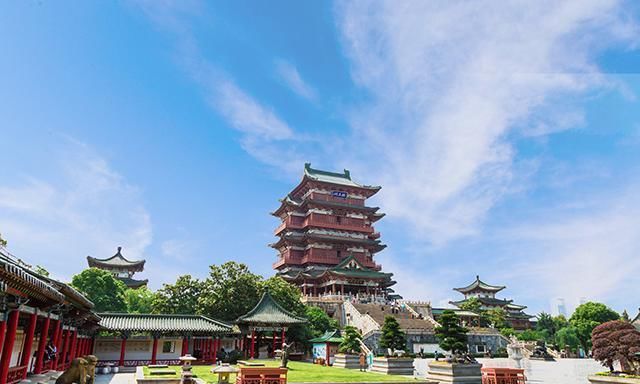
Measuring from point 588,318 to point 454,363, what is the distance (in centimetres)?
4975

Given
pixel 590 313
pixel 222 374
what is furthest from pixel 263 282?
pixel 590 313

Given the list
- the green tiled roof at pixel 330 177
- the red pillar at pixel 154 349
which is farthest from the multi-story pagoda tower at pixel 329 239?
the red pillar at pixel 154 349

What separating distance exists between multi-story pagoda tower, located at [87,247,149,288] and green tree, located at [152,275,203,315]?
1239 inches

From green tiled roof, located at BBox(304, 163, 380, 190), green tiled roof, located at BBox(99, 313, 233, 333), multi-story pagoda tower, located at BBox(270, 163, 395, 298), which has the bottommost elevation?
green tiled roof, located at BBox(99, 313, 233, 333)

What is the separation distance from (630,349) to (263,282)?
29.2 meters

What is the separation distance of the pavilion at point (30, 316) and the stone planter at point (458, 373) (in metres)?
17.1

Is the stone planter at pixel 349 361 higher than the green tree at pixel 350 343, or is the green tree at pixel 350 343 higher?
the green tree at pixel 350 343

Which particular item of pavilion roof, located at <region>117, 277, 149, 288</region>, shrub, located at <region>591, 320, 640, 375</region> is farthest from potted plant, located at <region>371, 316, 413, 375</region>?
pavilion roof, located at <region>117, 277, 149, 288</region>

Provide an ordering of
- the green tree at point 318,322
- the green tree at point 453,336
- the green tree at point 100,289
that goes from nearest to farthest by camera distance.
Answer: the green tree at point 453,336, the green tree at point 318,322, the green tree at point 100,289

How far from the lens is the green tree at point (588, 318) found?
188ft

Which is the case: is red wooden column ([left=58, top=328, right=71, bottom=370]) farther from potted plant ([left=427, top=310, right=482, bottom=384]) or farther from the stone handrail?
the stone handrail

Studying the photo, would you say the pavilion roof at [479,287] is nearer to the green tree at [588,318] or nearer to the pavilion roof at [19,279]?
the green tree at [588,318]

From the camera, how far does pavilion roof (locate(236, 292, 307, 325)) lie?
33.4 m

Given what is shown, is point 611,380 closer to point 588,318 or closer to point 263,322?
point 263,322
